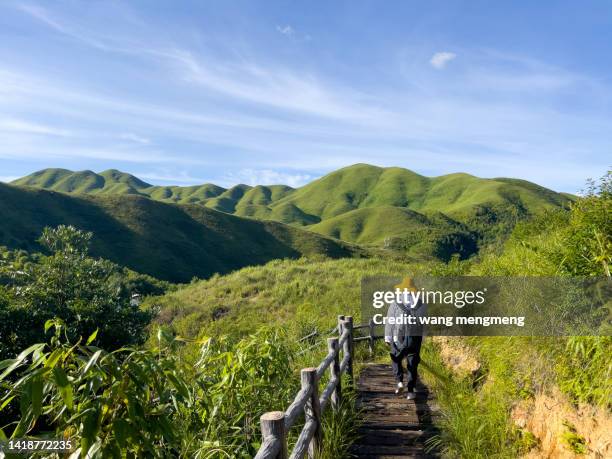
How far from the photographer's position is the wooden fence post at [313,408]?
448 centimetres

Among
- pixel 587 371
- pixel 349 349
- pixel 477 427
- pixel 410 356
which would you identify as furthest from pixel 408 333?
pixel 587 371

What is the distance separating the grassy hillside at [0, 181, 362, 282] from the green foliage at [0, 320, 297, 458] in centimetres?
6775

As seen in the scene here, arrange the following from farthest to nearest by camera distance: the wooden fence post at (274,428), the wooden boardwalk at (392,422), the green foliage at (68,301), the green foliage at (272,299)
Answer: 1. the green foliage at (272,299)
2. the green foliage at (68,301)
3. the wooden boardwalk at (392,422)
4. the wooden fence post at (274,428)

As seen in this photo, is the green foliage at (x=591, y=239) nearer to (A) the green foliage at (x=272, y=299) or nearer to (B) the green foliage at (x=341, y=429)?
(B) the green foliage at (x=341, y=429)

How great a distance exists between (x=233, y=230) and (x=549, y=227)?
88.1 m

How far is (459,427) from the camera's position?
16.9 feet

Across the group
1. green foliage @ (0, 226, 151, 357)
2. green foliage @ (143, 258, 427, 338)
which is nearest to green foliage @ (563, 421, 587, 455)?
green foliage @ (143, 258, 427, 338)

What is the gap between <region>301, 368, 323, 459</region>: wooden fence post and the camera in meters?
4.48

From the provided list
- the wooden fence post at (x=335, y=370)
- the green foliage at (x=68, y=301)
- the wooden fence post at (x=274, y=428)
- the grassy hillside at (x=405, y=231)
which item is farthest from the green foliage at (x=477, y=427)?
the grassy hillside at (x=405, y=231)

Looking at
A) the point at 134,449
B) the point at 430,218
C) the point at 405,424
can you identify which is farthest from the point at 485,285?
the point at 430,218

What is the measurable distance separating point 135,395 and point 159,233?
8421cm

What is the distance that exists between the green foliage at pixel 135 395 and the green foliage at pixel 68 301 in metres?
7.60

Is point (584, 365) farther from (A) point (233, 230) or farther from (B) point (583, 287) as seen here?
(A) point (233, 230)

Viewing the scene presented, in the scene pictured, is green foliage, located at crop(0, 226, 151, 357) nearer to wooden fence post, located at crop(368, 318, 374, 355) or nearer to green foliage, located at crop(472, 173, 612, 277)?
wooden fence post, located at crop(368, 318, 374, 355)
